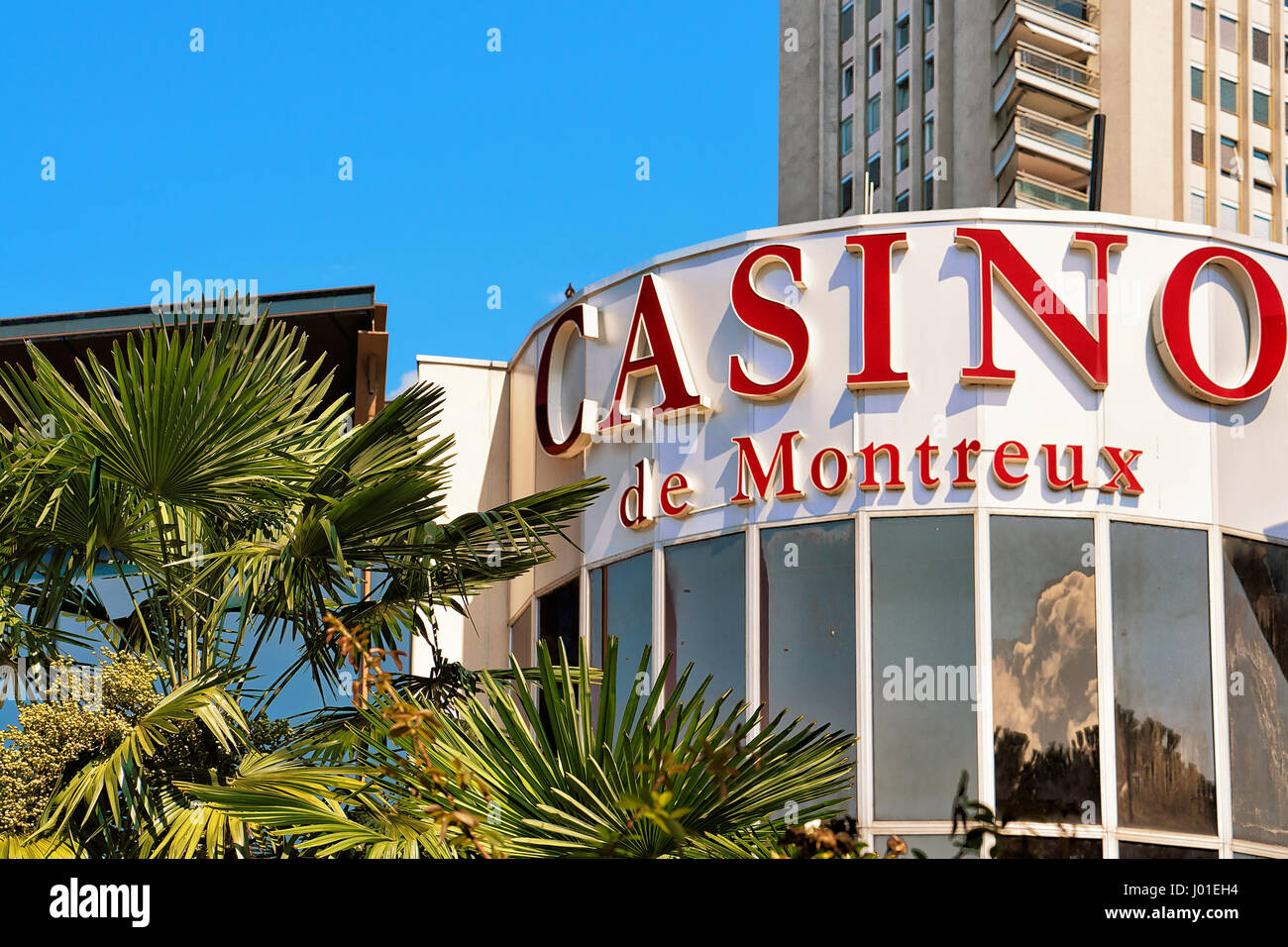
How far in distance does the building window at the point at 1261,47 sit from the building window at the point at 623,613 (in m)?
48.6

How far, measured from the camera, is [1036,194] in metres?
55.4

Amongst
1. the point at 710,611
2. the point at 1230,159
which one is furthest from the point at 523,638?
the point at 1230,159

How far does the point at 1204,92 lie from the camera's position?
55969mm

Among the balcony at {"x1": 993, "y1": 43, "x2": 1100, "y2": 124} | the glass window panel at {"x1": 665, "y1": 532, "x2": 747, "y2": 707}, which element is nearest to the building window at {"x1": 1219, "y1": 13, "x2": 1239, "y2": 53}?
the balcony at {"x1": 993, "y1": 43, "x2": 1100, "y2": 124}

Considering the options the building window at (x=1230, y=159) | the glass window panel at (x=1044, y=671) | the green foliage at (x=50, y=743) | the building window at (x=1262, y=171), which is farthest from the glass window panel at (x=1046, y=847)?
the building window at (x=1262, y=171)

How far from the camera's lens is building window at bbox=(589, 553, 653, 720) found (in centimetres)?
1495

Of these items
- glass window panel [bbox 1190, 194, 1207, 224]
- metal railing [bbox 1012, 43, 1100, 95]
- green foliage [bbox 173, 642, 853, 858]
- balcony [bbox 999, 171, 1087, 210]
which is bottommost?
green foliage [bbox 173, 642, 853, 858]

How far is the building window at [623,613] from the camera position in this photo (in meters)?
14.9

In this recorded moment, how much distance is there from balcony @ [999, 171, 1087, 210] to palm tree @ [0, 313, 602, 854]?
45.8 metres

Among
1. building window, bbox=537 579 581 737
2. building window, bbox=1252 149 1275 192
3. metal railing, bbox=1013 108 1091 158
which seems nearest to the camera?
building window, bbox=537 579 581 737

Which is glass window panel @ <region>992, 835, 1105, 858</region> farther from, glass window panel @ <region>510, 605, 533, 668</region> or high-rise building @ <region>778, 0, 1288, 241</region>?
high-rise building @ <region>778, 0, 1288, 241</region>

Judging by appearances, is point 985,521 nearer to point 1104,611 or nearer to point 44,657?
point 1104,611

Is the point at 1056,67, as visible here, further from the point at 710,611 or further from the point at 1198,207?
the point at 710,611
